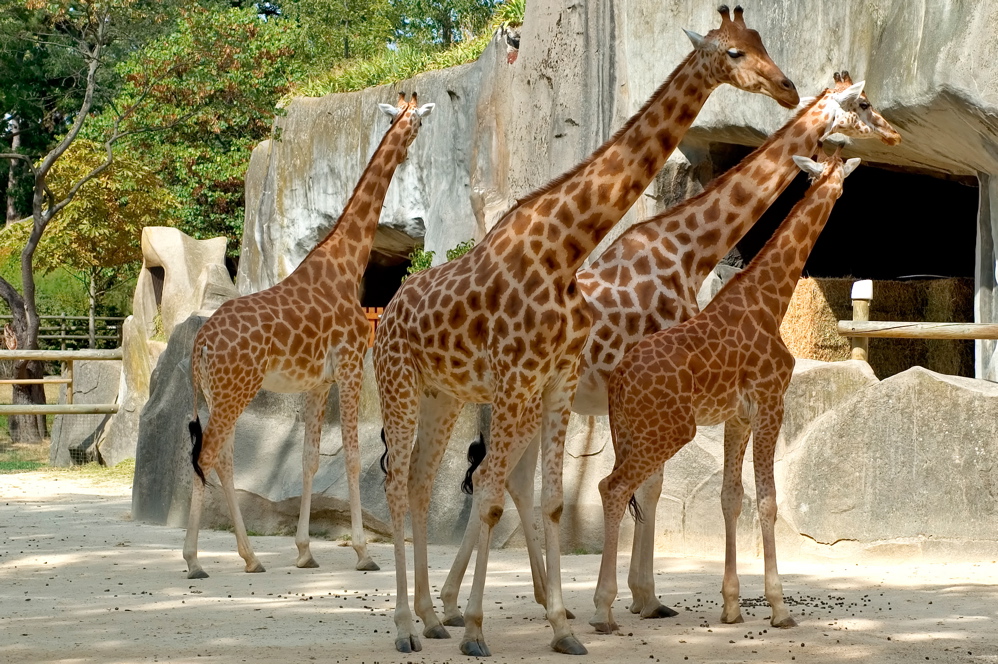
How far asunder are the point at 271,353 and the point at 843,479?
11.5 ft

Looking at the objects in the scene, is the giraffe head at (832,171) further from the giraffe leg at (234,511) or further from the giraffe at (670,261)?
the giraffe leg at (234,511)

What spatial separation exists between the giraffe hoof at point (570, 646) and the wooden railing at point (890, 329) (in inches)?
181

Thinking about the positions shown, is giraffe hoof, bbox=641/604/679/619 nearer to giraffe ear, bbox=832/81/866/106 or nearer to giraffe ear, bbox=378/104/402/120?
giraffe ear, bbox=832/81/866/106

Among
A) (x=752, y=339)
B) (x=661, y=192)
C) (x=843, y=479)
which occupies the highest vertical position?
(x=661, y=192)

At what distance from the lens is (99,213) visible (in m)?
19.7

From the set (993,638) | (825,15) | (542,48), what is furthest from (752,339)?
(542,48)

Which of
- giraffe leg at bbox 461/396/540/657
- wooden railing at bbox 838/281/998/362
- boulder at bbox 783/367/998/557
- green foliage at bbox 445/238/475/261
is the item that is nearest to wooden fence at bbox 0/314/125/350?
green foliage at bbox 445/238/475/261

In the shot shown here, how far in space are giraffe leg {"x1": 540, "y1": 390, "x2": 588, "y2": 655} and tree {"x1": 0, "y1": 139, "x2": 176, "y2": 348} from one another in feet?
51.9

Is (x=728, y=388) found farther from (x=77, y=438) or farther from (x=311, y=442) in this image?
(x=77, y=438)

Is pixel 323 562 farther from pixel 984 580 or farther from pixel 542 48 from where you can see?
pixel 542 48

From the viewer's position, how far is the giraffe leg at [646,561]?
555 centimetres

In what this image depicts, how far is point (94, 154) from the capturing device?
65.3ft

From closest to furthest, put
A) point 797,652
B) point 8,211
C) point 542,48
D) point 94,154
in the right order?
point 797,652 < point 542,48 < point 94,154 < point 8,211

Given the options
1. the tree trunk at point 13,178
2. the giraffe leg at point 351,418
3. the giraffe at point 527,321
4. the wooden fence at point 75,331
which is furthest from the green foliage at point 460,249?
the tree trunk at point 13,178
